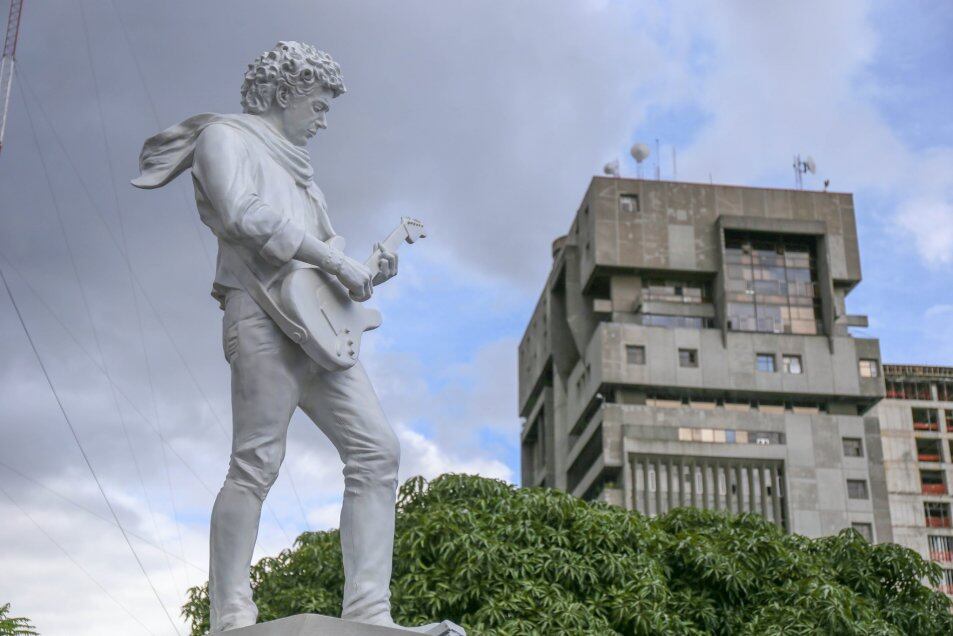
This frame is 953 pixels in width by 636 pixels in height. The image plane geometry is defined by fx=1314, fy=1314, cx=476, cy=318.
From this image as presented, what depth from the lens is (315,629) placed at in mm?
5359

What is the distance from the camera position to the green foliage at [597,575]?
16.1m

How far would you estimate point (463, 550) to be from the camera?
16766mm

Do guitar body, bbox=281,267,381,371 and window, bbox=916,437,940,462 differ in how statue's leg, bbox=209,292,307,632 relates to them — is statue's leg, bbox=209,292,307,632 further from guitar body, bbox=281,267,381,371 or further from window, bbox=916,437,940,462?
window, bbox=916,437,940,462

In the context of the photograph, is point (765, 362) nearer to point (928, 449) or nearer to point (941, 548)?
point (941, 548)

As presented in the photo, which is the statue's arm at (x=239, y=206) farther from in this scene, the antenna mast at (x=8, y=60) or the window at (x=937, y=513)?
the window at (x=937, y=513)

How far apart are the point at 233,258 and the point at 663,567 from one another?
41.1 feet

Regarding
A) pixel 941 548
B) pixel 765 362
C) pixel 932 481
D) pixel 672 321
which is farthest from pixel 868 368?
pixel 932 481

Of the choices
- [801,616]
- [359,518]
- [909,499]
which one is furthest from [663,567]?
[909,499]

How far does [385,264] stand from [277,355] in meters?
0.80

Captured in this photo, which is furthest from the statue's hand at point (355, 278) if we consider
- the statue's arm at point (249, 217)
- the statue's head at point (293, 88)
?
the statue's head at point (293, 88)

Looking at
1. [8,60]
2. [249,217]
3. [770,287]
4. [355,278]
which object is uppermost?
[770,287]

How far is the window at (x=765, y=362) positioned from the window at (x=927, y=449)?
110 ft

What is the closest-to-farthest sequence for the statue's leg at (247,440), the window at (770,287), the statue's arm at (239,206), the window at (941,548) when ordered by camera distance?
the statue's leg at (247,440), the statue's arm at (239,206), the window at (770,287), the window at (941,548)

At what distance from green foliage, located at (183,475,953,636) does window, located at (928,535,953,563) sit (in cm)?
7349
